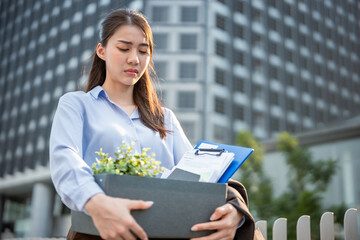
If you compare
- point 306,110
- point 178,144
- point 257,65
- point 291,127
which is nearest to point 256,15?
point 257,65

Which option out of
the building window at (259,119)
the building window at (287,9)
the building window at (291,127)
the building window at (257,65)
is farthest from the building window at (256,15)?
the building window at (291,127)

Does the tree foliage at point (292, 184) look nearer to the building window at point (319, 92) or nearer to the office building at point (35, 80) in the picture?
the office building at point (35, 80)

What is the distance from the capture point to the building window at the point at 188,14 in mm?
34750

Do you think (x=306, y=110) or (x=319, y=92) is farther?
(x=319, y=92)

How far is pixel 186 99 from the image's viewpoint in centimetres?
3344

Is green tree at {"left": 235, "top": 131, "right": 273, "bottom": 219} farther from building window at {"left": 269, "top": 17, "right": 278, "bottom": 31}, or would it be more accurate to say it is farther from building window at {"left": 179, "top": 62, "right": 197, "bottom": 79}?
building window at {"left": 269, "top": 17, "right": 278, "bottom": 31}

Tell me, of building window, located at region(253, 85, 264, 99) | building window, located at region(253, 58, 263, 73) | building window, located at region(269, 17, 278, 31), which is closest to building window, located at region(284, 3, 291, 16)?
building window, located at region(269, 17, 278, 31)

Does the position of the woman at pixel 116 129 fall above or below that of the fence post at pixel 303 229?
above

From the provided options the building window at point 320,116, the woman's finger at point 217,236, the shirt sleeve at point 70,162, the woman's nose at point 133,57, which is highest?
the building window at point 320,116

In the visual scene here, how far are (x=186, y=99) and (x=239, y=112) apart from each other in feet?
17.7

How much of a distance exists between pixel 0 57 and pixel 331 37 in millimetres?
40631

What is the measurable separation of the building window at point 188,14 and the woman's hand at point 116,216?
34.5 metres

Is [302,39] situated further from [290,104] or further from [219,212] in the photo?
[219,212]

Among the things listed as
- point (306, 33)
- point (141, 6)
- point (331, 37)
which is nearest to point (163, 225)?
point (141, 6)
